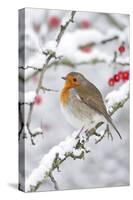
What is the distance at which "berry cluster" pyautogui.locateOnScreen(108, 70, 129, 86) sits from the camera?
4.32 metres

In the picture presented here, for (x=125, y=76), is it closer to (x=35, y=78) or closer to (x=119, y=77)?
(x=119, y=77)

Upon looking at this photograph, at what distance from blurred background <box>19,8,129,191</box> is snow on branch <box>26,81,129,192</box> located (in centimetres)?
3

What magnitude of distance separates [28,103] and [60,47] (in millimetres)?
397

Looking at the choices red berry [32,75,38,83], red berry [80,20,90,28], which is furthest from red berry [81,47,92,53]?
red berry [32,75,38,83]

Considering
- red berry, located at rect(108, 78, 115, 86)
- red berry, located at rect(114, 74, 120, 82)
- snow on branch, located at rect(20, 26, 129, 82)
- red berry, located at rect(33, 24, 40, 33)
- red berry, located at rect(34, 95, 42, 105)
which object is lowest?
red berry, located at rect(34, 95, 42, 105)

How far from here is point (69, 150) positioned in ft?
13.8

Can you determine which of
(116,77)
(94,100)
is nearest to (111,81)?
(116,77)

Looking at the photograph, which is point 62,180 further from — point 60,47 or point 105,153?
point 60,47

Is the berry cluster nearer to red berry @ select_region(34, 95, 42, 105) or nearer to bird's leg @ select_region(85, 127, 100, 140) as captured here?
bird's leg @ select_region(85, 127, 100, 140)

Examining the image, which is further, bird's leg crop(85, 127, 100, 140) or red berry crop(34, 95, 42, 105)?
bird's leg crop(85, 127, 100, 140)

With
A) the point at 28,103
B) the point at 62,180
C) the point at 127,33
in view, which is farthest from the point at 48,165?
the point at 127,33

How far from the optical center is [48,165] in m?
4.12

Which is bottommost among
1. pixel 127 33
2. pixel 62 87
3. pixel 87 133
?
pixel 87 133

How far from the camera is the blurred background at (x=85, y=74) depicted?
405 centimetres
